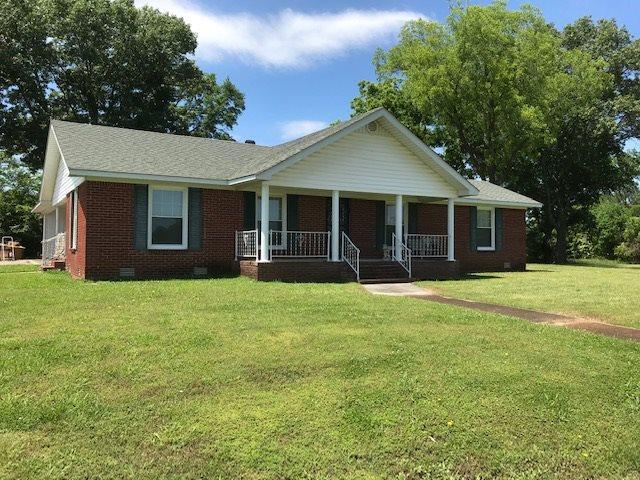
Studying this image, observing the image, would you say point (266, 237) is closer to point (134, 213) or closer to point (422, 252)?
point (134, 213)

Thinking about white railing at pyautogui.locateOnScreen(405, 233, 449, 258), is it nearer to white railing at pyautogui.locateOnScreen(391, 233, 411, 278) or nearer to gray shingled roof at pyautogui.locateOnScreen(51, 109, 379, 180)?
white railing at pyautogui.locateOnScreen(391, 233, 411, 278)

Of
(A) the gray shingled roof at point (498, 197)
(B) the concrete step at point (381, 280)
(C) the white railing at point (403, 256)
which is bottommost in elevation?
(B) the concrete step at point (381, 280)

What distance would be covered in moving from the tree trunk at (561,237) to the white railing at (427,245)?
15921 mm

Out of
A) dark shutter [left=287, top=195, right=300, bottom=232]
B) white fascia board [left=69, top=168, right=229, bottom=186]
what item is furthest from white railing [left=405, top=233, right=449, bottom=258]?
white fascia board [left=69, top=168, right=229, bottom=186]

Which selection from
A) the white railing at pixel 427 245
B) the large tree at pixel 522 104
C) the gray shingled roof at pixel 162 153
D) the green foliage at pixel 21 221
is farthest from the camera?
the green foliage at pixel 21 221

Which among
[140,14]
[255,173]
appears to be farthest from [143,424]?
[140,14]

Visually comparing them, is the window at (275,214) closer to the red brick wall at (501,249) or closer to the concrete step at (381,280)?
the concrete step at (381,280)

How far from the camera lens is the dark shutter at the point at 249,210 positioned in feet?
49.7

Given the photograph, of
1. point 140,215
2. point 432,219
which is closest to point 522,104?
point 432,219

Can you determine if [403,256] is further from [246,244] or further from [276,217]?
[246,244]

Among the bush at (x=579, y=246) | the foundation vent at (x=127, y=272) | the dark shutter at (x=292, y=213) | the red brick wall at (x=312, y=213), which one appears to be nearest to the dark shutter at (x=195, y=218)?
the foundation vent at (x=127, y=272)

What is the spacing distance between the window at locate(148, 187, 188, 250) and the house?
0.03m

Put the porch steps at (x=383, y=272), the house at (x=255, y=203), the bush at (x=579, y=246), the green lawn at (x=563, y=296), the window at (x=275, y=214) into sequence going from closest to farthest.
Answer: the green lawn at (x=563, y=296) → the house at (x=255, y=203) → the porch steps at (x=383, y=272) → the window at (x=275, y=214) → the bush at (x=579, y=246)

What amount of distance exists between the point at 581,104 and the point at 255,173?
79.0ft
